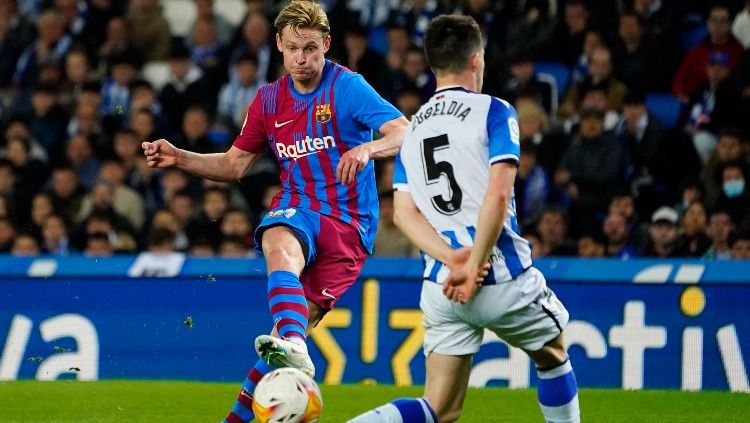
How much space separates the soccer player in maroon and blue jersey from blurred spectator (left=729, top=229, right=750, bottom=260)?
4.62 metres

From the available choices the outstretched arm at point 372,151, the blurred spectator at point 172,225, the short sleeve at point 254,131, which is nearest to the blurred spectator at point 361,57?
the blurred spectator at point 172,225

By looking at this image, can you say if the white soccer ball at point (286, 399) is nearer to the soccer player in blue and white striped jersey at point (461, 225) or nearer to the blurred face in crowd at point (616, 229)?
the soccer player in blue and white striped jersey at point (461, 225)

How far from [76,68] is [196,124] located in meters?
1.90

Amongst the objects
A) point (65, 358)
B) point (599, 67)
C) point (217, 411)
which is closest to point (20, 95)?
point (65, 358)

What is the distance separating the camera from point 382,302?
10.4 meters

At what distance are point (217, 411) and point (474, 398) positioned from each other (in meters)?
1.73

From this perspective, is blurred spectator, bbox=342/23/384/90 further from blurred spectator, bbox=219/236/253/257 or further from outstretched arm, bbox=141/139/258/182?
outstretched arm, bbox=141/139/258/182

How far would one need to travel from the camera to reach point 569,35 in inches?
524

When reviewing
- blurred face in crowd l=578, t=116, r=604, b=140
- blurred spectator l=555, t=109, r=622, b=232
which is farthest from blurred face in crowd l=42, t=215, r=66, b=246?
blurred face in crowd l=578, t=116, r=604, b=140

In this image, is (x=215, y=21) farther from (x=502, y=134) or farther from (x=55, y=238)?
(x=502, y=134)

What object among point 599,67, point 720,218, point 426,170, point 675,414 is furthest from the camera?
point 599,67

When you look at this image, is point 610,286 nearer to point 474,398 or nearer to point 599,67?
point 474,398

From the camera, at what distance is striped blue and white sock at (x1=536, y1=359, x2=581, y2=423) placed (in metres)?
5.89

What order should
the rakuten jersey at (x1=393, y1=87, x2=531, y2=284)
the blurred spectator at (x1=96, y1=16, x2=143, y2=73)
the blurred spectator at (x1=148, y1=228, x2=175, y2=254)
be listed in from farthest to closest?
the blurred spectator at (x1=96, y1=16, x2=143, y2=73) < the blurred spectator at (x1=148, y1=228, x2=175, y2=254) < the rakuten jersey at (x1=393, y1=87, x2=531, y2=284)
